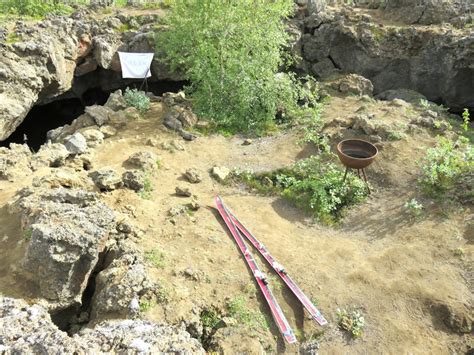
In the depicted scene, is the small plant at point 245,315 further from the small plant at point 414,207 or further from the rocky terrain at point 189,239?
the small plant at point 414,207

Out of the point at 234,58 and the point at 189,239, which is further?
the point at 234,58

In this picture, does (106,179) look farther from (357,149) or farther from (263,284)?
(357,149)

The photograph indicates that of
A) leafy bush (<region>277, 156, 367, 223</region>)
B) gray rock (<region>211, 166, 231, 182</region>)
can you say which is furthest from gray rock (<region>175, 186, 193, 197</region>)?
leafy bush (<region>277, 156, 367, 223</region>)

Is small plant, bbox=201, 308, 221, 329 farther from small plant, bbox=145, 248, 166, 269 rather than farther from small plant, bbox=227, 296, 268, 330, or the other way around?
small plant, bbox=145, 248, 166, 269

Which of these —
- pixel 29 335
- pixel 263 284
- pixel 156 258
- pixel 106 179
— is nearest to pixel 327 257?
pixel 263 284

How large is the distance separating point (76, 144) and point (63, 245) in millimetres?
5671

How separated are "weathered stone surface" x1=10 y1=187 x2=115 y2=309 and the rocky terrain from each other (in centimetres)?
2

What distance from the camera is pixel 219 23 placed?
42.0 ft

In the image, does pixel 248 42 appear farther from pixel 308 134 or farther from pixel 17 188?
pixel 17 188

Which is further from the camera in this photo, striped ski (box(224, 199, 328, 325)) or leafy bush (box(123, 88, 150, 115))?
leafy bush (box(123, 88, 150, 115))

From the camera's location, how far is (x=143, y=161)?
1019cm

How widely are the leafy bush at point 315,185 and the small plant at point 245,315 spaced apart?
→ 331 cm

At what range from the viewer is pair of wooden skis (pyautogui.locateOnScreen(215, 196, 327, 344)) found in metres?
6.28

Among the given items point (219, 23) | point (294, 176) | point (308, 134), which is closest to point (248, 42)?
point (219, 23)
